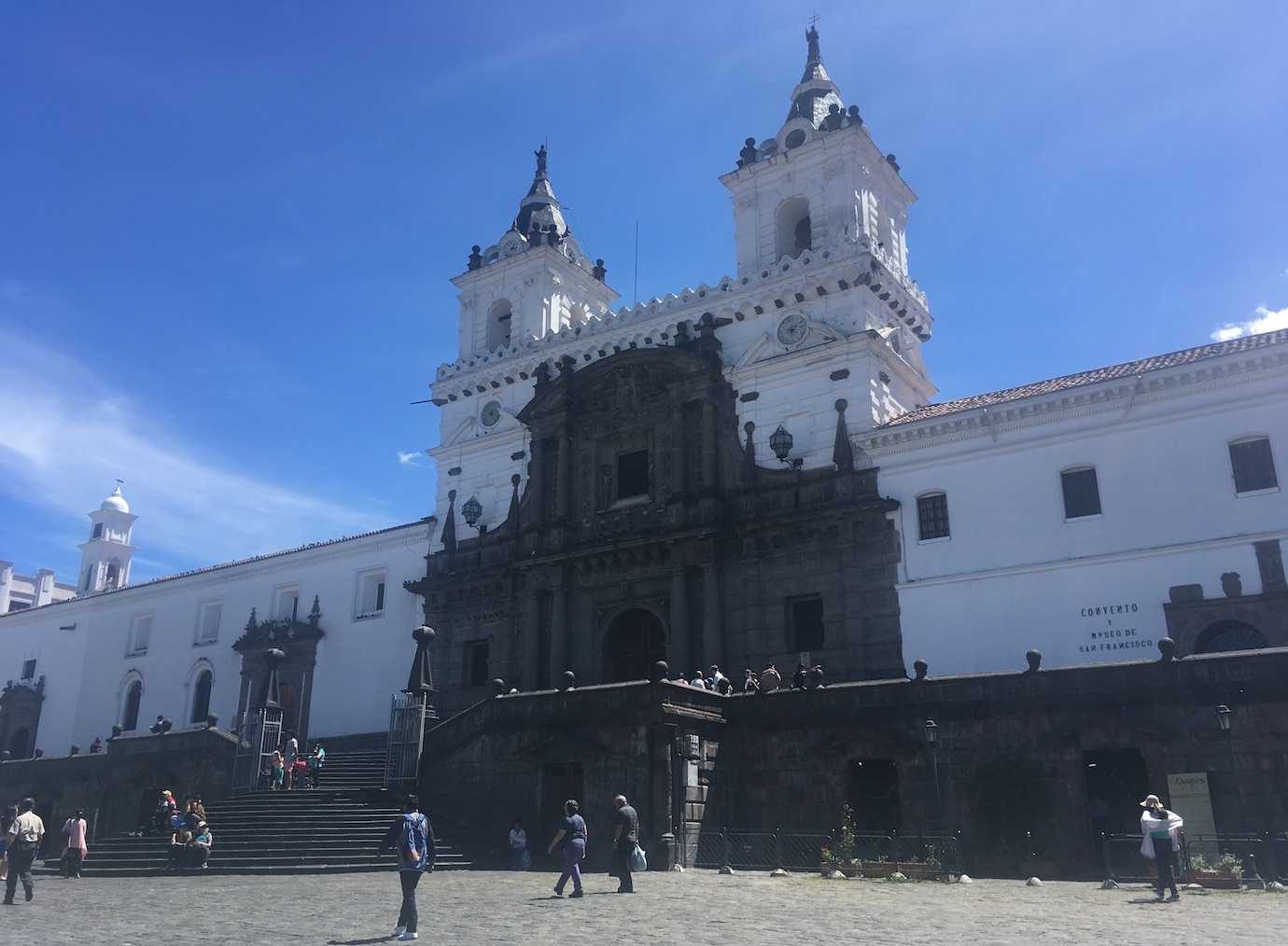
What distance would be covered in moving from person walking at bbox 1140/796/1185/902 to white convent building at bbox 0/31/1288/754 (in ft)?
30.0

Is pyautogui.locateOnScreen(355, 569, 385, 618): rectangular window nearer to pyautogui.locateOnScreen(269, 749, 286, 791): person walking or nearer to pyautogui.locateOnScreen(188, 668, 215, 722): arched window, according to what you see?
pyautogui.locateOnScreen(188, 668, 215, 722): arched window

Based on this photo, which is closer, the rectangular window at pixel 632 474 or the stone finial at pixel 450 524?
the rectangular window at pixel 632 474

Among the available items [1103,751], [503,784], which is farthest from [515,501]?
[1103,751]

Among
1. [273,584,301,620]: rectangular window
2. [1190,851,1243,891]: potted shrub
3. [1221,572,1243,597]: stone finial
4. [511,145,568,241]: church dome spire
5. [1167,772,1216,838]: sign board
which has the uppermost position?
[511,145,568,241]: church dome spire

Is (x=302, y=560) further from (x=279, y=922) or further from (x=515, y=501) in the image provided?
(x=279, y=922)

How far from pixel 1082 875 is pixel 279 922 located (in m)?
15.1

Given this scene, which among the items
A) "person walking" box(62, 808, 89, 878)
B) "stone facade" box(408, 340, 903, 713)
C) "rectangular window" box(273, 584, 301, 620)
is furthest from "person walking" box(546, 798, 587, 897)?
"rectangular window" box(273, 584, 301, 620)

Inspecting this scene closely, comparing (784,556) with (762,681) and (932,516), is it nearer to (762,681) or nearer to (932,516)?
(932,516)

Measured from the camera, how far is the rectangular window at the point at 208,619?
4769 cm

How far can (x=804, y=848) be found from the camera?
2464 cm

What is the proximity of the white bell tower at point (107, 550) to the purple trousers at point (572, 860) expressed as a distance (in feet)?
177

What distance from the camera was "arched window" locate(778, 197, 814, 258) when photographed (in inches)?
1457

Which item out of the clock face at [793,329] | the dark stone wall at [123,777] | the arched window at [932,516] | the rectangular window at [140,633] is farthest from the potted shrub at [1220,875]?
the rectangular window at [140,633]

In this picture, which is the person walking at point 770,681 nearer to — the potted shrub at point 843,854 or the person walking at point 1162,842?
the potted shrub at point 843,854
